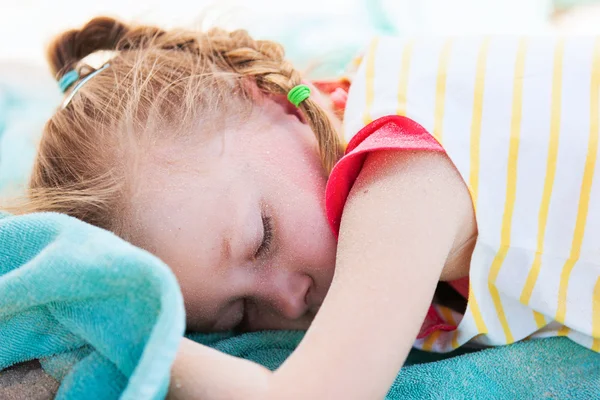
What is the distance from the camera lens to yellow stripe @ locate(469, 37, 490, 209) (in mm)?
704

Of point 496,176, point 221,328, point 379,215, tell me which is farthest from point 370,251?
point 221,328

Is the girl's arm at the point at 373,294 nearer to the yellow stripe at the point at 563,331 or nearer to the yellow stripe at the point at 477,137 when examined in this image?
the yellow stripe at the point at 477,137

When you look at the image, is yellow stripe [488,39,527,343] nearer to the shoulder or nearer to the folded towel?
the shoulder

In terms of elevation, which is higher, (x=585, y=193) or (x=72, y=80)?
(x=72, y=80)

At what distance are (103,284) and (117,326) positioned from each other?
0.04m

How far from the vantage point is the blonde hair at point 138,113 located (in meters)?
0.77

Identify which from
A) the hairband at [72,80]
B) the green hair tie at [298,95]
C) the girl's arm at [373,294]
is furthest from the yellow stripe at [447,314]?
the hairband at [72,80]

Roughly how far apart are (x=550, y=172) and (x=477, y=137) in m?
0.09

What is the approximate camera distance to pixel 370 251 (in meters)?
0.63

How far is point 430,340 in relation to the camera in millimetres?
868

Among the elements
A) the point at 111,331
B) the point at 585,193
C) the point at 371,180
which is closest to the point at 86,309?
the point at 111,331

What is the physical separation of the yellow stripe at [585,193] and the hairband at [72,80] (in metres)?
0.64

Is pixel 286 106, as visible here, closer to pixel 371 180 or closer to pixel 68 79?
pixel 371 180

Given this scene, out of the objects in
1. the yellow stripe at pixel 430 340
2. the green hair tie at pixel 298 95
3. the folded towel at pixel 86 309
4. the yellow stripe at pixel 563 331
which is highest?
the green hair tie at pixel 298 95
